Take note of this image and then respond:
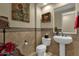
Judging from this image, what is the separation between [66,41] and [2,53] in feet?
2.46

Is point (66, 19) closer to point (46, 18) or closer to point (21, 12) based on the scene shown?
point (46, 18)

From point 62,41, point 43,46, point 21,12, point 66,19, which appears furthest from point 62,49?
point 21,12

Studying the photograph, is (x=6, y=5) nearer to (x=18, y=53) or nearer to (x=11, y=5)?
(x=11, y=5)

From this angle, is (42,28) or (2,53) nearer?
(2,53)

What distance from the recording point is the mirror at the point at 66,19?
5.53ft

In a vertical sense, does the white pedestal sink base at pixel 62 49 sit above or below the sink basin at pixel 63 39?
below

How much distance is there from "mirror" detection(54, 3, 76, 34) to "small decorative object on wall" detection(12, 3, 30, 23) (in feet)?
1.11

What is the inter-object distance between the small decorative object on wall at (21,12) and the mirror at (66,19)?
34cm

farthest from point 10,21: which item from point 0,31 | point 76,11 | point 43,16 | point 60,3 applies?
point 76,11

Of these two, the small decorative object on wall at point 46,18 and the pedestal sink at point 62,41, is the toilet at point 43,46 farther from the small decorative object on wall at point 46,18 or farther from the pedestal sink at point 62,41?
the small decorative object on wall at point 46,18

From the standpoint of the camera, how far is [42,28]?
1.71 metres

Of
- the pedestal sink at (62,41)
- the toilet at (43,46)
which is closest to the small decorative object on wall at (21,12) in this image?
the toilet at (43,46)

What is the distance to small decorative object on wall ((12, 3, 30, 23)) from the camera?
65.6 inches

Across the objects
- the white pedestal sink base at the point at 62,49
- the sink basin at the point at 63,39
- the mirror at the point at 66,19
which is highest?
the mirror at the point at 66,19
